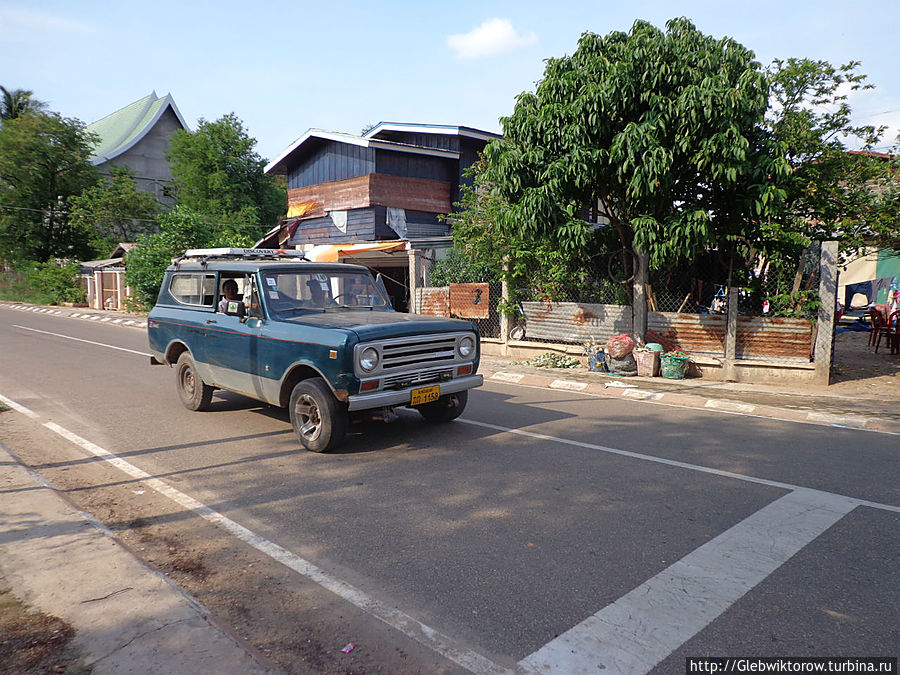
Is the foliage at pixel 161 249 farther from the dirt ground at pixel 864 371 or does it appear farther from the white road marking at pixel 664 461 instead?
the dirt ground at pixel 864 371

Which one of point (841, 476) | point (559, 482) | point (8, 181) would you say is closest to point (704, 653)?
point (559, 482)

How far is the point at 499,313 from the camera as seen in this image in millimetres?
14070

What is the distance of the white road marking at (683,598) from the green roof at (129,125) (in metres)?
53.1

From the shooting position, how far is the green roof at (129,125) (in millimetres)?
48312

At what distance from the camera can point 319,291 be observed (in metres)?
7.07

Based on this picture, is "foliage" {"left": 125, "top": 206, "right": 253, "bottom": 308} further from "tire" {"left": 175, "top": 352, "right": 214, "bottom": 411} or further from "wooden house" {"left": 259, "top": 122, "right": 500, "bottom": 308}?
"tire" {"left": 175, "top": 352, "right": 214, "bottom": 411}

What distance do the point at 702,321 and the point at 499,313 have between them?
4.69 meters

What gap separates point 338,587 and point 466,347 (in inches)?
143

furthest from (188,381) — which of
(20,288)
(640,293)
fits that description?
(20,288)

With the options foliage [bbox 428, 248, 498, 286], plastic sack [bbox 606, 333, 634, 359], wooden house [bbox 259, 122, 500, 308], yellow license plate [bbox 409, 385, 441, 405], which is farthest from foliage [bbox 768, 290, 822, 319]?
wooden house [bbox 259, 122, 500, 308]

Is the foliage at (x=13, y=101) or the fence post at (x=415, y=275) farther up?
the foliage at (x=13, y=101)

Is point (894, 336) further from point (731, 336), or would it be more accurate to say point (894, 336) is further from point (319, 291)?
point (319, 291)

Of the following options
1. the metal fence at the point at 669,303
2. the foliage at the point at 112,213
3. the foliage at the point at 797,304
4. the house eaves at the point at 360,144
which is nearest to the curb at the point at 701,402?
the metal fence at the point at 669,303

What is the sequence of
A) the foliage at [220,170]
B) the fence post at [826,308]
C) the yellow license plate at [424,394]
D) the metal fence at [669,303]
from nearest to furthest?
the yellow license plate at [424,394] → the fence post at [826,308] → the metal fence at [669,303] → the foliage at [220,170]
